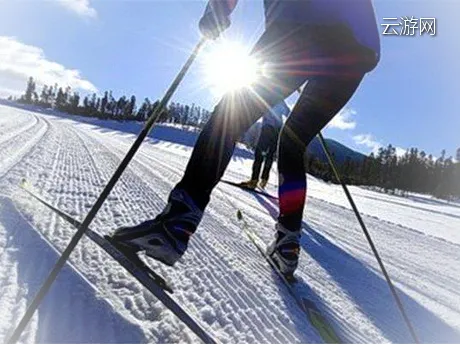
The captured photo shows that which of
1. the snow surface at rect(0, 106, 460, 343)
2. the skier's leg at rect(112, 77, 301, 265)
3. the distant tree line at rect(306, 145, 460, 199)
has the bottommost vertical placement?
the snow surface at rect(0, 106, 460, 343)

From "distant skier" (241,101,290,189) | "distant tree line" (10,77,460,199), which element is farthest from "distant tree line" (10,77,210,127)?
"distant skier" (241,101,290,189)

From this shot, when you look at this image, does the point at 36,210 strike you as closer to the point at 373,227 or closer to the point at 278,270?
the point at 278,270

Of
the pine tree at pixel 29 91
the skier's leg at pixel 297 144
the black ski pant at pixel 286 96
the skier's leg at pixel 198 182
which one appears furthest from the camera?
the pine tree at pixel 29 91

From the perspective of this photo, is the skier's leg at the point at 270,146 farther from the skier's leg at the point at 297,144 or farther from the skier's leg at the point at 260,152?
the skier's leg at the point at 297,144

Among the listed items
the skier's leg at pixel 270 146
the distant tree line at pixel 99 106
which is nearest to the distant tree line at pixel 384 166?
the distant tree line at pixel 99 106

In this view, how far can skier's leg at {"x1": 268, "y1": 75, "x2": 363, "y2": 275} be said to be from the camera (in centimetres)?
227

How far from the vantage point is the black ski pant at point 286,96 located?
74.3 inches

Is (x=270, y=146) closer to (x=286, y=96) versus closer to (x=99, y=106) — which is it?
(x=286, y=96)

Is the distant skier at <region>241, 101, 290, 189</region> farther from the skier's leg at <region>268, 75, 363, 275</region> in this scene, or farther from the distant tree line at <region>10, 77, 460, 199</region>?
the distant tree line at <region>10, 77, 460, 199</region>

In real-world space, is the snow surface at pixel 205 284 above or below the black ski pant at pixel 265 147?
below

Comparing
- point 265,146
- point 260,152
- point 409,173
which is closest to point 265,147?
point 265,146

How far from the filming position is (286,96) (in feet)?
7.38

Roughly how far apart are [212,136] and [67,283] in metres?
0.85

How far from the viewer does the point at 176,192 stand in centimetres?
183
